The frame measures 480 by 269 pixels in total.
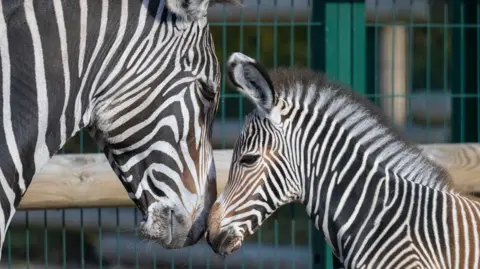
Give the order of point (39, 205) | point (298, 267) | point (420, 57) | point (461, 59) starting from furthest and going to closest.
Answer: point (420, 57), point (298, 267), point (461, 59), point (39, 205)

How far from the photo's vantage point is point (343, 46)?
6461mm

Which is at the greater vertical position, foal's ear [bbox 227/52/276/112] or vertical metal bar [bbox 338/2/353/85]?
vertical metal bar [bbox 338/2/353/85]

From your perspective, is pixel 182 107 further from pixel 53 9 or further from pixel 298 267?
pixel 298 267

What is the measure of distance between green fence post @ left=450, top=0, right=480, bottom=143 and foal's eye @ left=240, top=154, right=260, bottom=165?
2.69 meters

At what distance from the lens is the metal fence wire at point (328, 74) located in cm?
648

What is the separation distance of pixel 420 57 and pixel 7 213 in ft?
43.3

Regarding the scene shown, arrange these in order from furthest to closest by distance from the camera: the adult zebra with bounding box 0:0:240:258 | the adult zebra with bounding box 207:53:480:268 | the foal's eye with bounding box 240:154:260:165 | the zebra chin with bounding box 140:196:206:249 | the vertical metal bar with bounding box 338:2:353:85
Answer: the vertical metal bar with bounding box 338:2:353:85 → the foal's eye with bounding box 240:154:260:165 → the adult zebra with bounding box 207:53:480:268 → the zebra chin with bounding box 140:196:206:249 → the adult zebra with bounding box 0:0:240:258

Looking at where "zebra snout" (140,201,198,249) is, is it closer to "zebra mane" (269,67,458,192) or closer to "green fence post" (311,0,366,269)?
"zebra mane" (269,67,458,192)

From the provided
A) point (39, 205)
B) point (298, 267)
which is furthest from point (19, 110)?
point (298, 267)

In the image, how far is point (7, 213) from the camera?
10.7 feet

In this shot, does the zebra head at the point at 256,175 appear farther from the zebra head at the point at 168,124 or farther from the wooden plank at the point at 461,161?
the wooden plank at the point at 461,161

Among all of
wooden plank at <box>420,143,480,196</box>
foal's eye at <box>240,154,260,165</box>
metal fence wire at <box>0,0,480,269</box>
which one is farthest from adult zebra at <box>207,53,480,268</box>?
wooden plank at <box>420,143,480,196</box>

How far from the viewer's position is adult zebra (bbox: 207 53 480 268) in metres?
4.61

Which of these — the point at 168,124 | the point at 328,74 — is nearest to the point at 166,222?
the point at 168,124
